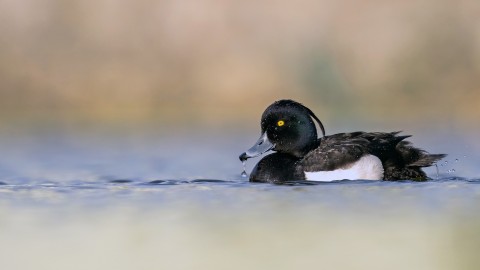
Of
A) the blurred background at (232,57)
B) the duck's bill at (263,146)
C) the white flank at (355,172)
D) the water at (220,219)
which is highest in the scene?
the blurred background at (232,57)

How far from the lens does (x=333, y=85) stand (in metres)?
18.5

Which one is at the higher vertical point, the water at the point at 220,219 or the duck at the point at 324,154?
the duck at the point at 324,154

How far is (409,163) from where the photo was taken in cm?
1089

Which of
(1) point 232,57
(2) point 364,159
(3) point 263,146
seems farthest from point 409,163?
(1) point 232,57

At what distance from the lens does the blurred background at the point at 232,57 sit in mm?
18344

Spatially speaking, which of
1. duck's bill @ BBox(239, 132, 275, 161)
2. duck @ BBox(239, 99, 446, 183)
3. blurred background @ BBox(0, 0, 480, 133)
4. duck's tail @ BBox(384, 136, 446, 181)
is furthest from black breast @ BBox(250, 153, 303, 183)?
blurred background @ BBox(0, 0, 480, 133)

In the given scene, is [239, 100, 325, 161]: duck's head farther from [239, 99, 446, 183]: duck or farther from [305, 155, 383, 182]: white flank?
[305, 155, 383, 182]: white flank

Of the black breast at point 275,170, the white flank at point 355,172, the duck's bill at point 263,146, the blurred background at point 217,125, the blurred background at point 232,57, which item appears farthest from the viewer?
the blurred background at point 232,57

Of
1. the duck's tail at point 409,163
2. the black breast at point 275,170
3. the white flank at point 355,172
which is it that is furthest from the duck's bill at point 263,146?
the duck's tail at point 409,163

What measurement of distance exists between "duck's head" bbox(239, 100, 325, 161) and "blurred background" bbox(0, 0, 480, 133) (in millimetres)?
6509

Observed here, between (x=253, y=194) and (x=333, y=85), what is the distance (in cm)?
838

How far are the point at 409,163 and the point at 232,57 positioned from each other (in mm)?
8012

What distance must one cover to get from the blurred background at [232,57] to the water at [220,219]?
5629 mm

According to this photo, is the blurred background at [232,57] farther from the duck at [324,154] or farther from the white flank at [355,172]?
the white flank at [355,172]
